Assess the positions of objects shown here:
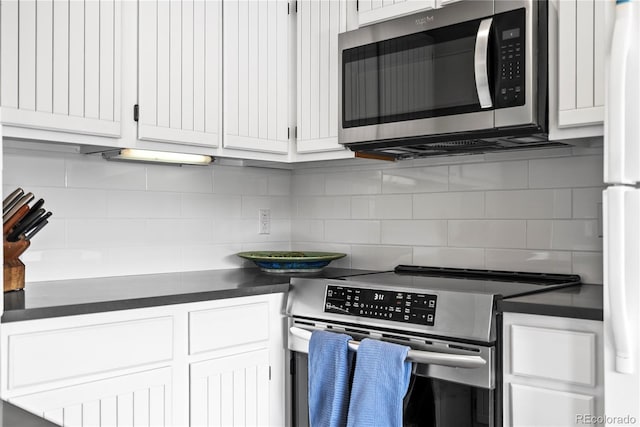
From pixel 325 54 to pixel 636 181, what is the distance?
1.38m

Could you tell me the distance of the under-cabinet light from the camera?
92.6 inches

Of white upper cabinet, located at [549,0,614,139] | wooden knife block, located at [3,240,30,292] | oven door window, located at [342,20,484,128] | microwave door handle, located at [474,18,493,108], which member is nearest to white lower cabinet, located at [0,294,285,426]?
wooden knife block, located at [3,240,30,292]

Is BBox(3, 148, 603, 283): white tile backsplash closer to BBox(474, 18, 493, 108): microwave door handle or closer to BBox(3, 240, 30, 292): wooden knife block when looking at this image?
BBox(3, 240, 30, 292): wooden knife block

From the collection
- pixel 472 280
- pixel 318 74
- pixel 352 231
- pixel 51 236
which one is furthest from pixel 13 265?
pixel 472 280

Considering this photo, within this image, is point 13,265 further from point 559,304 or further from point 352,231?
point 559,304

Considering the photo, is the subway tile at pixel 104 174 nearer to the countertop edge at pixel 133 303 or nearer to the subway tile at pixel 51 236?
the subway tile at pixel 51 236

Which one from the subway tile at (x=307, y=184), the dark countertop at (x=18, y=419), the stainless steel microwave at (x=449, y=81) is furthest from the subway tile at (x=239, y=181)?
the dark countertop at (x=18, y=419)

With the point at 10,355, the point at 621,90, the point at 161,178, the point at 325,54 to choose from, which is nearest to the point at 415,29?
the point at 325,54

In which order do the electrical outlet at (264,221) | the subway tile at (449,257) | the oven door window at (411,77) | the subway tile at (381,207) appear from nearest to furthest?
the oven door window at (411,77)
the subway tile at (449,257)
the subway tile at (381,207)
the electrical outlet at (264,221)

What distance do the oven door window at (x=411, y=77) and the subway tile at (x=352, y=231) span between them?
596mm

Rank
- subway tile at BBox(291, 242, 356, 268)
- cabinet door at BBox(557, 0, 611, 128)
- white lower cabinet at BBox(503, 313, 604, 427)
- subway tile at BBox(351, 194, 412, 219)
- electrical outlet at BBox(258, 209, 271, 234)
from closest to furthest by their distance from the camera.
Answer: white lower cabinet at BBox(503, 313, 604, 427)
cabinet door at BBox(557, 0, 611, 128)
subway tile at BBox(351, 194, 412, 219)
subway tile at BBox(291, 242, 356, 268)
electrical outlet at BBox(258, 209, 271, 234)

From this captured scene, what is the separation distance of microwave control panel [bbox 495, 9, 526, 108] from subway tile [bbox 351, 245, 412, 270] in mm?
917

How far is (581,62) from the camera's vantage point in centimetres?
189

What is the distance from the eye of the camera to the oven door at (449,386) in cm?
179
